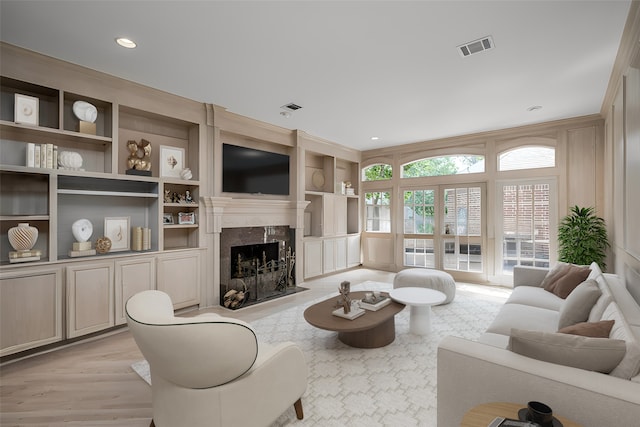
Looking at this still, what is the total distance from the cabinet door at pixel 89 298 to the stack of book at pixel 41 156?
1.02 metres

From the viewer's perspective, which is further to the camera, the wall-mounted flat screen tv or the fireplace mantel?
the wall-mounted flat screen tv

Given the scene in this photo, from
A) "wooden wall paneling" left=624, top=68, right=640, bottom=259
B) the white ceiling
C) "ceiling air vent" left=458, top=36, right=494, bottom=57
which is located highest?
the white ceiling

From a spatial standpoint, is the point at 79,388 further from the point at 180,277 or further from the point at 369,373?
the point at 369,373

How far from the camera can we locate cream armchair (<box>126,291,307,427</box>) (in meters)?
1.39

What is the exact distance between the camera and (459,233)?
5.94 meters

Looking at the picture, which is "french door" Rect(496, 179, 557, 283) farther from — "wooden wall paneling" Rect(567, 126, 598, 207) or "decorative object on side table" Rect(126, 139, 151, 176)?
"decorative object on side table" Rect(126, 139, 151, 176)

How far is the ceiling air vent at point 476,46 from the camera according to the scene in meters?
2.64

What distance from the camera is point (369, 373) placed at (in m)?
2.52

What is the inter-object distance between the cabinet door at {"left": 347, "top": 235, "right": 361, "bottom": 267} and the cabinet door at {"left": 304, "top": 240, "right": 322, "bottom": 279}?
1.05 m

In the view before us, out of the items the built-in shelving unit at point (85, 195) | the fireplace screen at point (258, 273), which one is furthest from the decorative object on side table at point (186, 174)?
the fireplace screen at point (258, 273)

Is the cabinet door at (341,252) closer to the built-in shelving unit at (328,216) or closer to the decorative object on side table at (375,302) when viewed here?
the built-in shelving unit at (328,216)

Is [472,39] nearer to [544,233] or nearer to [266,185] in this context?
[266,185]

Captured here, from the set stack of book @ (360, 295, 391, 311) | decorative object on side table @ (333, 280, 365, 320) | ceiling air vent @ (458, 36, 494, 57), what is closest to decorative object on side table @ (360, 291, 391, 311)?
stack of book @ (360, 295, 391, 311)

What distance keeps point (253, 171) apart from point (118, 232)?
211 cm
